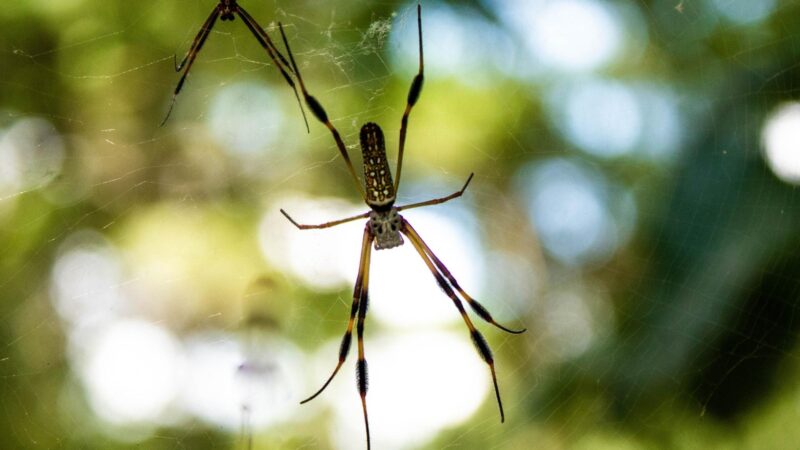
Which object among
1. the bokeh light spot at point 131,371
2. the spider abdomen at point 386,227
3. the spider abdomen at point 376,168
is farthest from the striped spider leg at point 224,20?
the bokeh light spot at point 131,371

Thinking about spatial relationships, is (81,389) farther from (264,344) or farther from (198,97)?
(198,97)

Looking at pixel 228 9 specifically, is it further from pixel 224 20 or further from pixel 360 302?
pixel 360 302

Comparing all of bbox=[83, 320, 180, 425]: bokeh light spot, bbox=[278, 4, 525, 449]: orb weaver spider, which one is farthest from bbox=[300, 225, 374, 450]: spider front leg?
bbox=[83, 320, 180, 425]: bokeh light spot

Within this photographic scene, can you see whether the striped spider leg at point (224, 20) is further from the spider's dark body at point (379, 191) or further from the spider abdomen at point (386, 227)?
the spider abdomen at point (386, 227)

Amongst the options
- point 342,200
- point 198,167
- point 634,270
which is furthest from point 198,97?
point 634,270

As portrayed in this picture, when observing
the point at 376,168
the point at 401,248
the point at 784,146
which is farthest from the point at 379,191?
the point at 784,146

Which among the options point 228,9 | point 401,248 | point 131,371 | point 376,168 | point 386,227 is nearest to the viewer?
point 376,168

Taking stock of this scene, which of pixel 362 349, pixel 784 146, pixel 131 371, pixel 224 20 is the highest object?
pixel 224 20
